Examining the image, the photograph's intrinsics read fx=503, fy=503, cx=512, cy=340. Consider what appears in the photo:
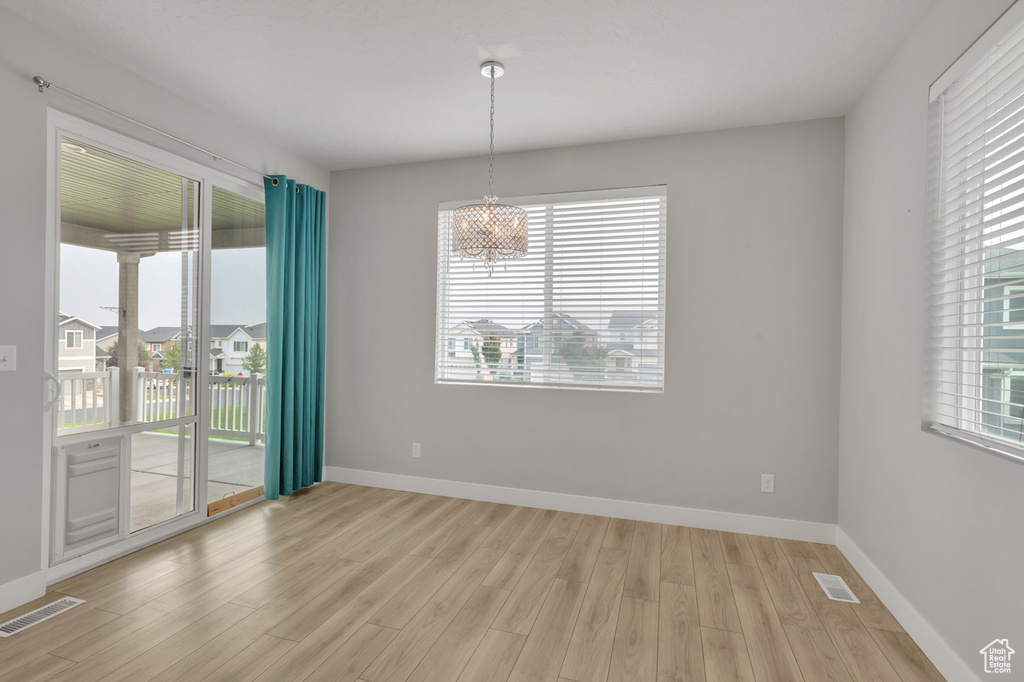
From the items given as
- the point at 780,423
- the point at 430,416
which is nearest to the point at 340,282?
the point at 430,416

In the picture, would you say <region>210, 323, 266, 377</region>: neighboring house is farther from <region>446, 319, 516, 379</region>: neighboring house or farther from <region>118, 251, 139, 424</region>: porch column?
<region>446, 319, 516, 379</region>: neighboring house

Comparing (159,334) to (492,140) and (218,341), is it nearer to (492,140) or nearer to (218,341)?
(218,341)

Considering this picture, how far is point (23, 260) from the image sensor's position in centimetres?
238

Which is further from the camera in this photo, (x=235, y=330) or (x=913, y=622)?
(x=235, y=330)

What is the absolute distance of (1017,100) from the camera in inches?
66.7

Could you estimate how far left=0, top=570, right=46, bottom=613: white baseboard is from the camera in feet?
7.54

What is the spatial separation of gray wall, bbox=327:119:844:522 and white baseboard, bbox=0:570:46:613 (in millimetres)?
2297

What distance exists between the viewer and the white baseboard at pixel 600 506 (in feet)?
11.0

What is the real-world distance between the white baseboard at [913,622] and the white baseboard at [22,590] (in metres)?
3.99

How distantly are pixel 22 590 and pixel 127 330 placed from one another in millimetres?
1366

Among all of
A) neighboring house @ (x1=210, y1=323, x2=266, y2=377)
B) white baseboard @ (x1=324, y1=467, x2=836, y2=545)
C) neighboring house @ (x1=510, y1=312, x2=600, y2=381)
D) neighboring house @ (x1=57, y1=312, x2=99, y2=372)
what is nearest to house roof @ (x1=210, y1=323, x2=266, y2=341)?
neighboring house @ (x1=210, y1=323, x2=266, y2=377)

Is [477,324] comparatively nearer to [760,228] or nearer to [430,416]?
[430,416]

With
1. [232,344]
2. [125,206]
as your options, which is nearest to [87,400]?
[232,344]

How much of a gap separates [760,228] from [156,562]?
14.0 feet
